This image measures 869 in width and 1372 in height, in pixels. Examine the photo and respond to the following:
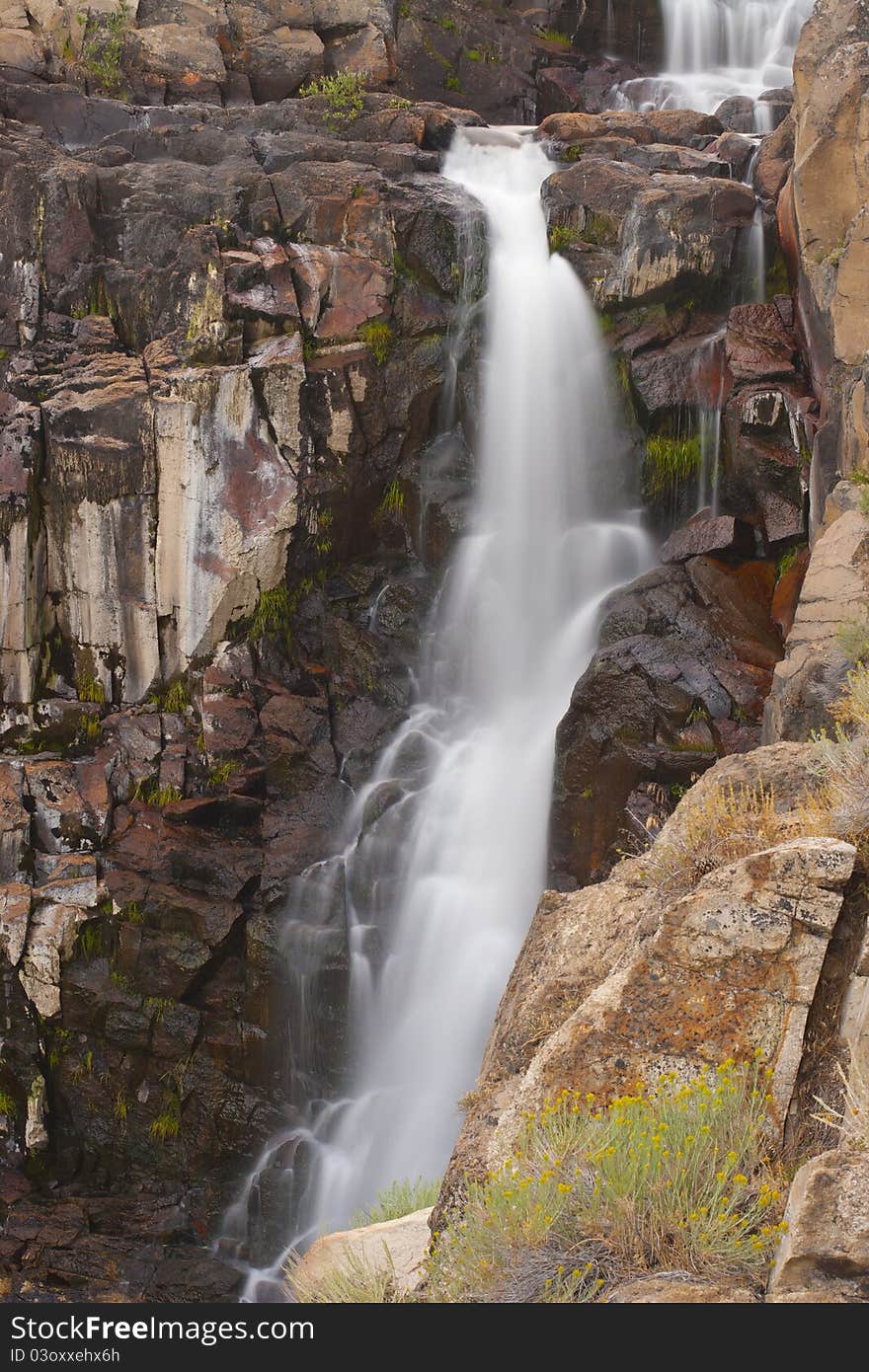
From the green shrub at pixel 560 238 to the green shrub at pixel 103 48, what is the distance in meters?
7.12

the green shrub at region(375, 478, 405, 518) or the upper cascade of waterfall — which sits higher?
the upper cascade of waterfall

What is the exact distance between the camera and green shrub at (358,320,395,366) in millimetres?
13641

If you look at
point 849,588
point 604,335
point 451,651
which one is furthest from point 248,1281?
point 604,335

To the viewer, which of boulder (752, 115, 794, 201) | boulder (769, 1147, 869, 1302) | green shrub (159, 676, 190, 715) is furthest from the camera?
boulder (752, 115, 794, 201)

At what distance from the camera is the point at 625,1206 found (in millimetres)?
3564

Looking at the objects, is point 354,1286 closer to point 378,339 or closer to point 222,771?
point 222,771

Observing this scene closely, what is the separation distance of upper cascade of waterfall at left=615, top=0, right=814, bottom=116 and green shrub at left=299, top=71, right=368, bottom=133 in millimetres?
4949

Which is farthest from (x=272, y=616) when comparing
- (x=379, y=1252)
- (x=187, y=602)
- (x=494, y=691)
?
(x=379, y=1252)

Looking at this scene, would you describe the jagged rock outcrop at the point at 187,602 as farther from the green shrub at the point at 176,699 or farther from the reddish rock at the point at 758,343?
the reddish rock at the point at 758,343

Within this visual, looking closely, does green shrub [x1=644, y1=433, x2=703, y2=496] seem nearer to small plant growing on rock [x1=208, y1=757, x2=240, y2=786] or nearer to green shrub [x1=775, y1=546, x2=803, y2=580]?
green shrub [x1=775, y1=546, x2=803, y2=580]

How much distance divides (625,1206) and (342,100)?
15770 millimetres

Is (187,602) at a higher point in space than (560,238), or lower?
lower

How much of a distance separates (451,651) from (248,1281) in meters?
6.40

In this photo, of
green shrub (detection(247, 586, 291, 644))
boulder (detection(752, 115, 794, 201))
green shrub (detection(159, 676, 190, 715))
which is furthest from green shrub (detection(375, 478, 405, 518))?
boulder (detection(752, 115, 794, 201))
